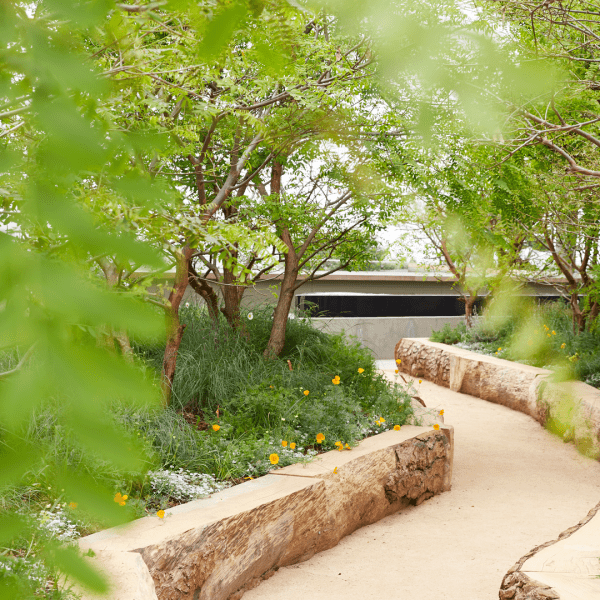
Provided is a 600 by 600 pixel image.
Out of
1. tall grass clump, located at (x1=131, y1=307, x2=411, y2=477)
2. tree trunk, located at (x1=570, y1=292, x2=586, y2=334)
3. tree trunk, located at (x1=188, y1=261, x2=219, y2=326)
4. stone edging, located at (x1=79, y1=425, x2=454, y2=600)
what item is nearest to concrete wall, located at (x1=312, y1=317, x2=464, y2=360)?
tree trunk, located at (x1=570, y1=292, x2=586, y2=334)

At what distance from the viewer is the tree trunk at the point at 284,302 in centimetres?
636

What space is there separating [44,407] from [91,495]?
0.15 meters

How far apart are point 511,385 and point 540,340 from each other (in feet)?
5.26

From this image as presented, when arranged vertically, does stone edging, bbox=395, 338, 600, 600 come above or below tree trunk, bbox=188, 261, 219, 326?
below

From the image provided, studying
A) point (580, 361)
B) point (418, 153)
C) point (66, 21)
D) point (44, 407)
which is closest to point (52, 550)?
point (44, 407)

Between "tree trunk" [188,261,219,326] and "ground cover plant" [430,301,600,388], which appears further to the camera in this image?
"ground cover plant" [430,301,600,388]

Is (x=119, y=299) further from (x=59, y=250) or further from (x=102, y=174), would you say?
(x=102, y=174)

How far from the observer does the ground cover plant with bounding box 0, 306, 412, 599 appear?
348 centimetres

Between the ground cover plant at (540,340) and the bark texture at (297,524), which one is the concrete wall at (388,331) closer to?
the ground cover plant at (540,340)

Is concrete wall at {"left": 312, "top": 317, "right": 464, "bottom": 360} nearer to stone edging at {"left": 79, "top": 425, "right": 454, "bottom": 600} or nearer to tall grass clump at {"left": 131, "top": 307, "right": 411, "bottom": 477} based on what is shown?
tall grass clump at {"left": 131, "top": 307, "right": 411, "bottom": 477}

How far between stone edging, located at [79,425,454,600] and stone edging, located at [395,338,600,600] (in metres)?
1.44

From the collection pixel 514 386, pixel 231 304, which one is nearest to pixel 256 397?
pixel 231 304

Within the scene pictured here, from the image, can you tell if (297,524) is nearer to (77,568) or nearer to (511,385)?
(77,568)

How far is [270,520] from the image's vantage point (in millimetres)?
3400
